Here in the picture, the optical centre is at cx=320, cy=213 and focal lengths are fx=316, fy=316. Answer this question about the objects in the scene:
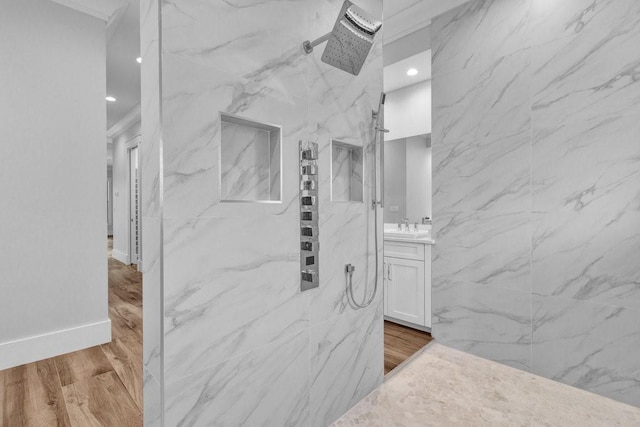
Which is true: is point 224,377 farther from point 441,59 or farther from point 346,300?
point 441,59

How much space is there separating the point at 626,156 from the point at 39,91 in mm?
3857

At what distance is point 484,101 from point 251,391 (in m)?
2.34

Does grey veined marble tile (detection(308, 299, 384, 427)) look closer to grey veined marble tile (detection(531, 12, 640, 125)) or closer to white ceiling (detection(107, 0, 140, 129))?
grey veined marble tile (detection(531, 12, 640, 125))

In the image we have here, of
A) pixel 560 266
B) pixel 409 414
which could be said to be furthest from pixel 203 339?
pixel 560 266

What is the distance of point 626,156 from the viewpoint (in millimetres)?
1729

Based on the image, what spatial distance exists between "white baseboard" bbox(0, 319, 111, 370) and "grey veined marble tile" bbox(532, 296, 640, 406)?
3.27 m

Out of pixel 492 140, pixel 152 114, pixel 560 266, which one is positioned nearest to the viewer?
pixel 152 114

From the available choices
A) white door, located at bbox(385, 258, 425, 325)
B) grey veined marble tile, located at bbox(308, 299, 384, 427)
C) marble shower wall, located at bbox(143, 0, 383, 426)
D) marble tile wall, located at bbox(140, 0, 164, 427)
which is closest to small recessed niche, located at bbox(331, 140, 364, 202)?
marble shower wall, located at bbox(143, 0, 383, 426)

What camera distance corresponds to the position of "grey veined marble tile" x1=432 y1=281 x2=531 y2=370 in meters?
2.14

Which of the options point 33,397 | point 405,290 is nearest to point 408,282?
point 405,290

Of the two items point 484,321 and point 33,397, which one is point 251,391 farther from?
point 484,321

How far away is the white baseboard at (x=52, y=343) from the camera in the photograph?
7.27 ft

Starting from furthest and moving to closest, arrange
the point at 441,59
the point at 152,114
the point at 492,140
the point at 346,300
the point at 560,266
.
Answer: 1. the point at 441,59
2. the point at 492,140
3. the point at 560,266
4. the point at 346,300
5. the point at 152,114

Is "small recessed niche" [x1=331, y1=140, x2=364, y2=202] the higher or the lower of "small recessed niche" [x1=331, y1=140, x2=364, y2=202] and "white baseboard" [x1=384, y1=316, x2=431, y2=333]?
the higher
